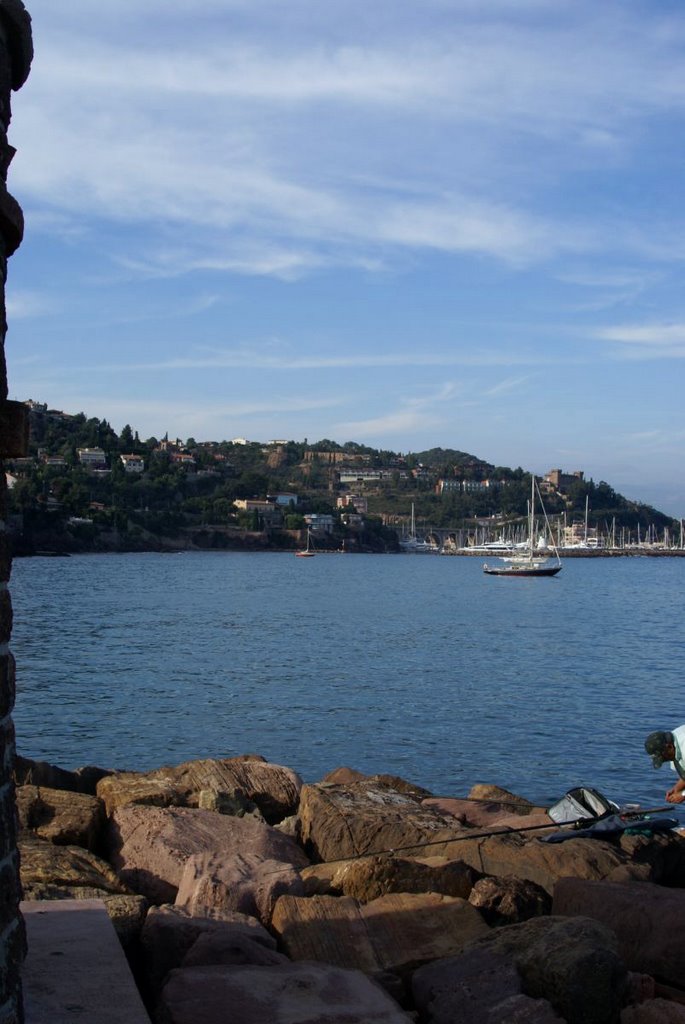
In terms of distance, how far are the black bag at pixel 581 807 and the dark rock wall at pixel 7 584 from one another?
6.05m

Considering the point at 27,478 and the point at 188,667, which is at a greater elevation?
the point at 27,478

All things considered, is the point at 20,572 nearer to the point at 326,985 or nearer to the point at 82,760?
the point at 82,760

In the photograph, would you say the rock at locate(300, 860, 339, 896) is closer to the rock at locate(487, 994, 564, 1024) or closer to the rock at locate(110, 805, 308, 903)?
the rock at locate(110, 805, 308, 903)

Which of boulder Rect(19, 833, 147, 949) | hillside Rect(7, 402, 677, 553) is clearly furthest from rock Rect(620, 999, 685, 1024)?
hillside Rect(7, 402, 677, 553)

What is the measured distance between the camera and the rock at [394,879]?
22.1 feet

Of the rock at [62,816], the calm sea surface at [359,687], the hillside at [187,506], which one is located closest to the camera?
the rock at [62,816]

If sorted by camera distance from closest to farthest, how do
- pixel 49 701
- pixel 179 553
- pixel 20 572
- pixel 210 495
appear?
pixel 49 701
pixel 20 572
pixel 179 553
pixel 210 495

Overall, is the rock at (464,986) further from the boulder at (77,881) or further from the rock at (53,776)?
the rock at (53,776)

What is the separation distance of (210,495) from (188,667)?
128 metres

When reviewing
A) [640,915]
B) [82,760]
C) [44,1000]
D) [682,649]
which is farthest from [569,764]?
[682,649]

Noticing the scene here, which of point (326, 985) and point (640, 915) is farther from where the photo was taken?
point (640, 915)

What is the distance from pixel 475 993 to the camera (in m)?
5.20

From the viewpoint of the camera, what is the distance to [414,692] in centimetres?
2333

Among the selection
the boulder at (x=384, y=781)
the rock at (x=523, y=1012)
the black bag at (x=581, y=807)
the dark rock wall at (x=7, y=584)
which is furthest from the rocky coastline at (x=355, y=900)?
the dark rock wall at (x=7, y=584)
